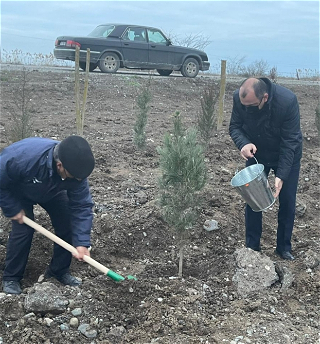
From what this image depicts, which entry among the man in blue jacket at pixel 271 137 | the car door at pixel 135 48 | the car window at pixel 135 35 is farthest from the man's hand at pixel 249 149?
the car window at pixel 135 35

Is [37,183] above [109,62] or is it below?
below

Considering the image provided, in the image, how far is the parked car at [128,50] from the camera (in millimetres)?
14656

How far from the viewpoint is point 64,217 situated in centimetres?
406

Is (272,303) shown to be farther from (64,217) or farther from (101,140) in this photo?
(101,140)

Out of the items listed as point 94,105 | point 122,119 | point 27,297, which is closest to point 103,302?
point 27,297

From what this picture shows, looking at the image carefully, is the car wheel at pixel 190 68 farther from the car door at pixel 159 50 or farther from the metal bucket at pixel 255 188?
the metal bucket at pixel 255 188

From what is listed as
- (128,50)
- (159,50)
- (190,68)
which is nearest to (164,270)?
(128,50)

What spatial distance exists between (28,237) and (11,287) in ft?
1.42

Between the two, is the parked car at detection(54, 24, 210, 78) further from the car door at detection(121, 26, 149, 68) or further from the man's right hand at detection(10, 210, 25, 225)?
the man's right hand at detection(10, 210, 25, 225)

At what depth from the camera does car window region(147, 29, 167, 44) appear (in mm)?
15892

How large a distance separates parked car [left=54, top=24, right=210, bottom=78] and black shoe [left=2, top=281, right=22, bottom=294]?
A: 11352 millimetres

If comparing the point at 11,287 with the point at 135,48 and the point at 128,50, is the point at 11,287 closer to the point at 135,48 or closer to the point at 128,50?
the point at 128,50

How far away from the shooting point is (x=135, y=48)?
15.5 metres

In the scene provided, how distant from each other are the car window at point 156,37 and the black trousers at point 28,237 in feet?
41.6
